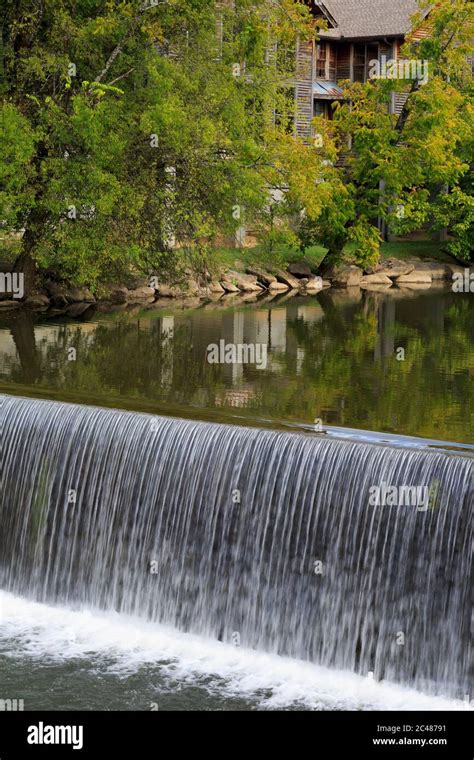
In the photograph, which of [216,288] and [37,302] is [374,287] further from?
[37,302]

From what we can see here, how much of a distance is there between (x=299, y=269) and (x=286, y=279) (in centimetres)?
122

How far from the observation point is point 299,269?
119ft

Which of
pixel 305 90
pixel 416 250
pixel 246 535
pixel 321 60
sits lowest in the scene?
pixel 246 535

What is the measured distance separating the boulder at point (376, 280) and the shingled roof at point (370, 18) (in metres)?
13.9

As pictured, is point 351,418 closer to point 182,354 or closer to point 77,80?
point 182,354

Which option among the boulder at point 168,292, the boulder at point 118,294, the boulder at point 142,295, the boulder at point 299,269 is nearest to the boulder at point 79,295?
the boulder at point 118,294

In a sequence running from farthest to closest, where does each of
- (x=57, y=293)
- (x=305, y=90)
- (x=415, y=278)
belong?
1. (x=305, y=90)
2. (x=415, y=278)
3. (x=57, y=293)

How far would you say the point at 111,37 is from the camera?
24844 mm

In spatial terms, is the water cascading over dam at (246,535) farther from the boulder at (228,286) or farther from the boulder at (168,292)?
the boulder at (228,286)

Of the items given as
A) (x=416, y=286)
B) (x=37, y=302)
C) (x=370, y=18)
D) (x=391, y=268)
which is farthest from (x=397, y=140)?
(x=370, y=18)

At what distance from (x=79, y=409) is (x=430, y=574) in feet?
14.3

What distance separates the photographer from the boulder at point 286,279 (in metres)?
35.0
